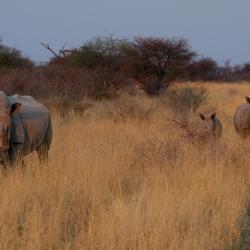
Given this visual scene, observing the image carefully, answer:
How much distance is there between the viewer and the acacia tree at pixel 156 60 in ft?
74.9

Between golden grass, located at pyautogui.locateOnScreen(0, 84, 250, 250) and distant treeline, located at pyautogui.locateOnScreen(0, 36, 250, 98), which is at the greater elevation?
distant treeline, located at pyautogui.locateOnScreen(0, 36, 250, 98)

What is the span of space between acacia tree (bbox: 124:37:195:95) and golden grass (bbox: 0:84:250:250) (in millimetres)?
14441

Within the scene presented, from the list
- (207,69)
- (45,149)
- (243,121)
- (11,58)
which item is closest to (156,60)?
(11,58)

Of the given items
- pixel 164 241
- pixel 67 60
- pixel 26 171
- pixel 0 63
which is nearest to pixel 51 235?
pixel 164 241

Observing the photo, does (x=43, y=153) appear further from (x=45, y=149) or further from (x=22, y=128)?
(x=22, y=128)

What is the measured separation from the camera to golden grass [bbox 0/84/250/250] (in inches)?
172

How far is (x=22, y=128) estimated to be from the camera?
6809 millimetres

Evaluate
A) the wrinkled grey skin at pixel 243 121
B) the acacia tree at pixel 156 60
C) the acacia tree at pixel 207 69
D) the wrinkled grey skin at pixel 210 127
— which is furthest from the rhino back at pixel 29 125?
the acacia tree at pixel 207 69

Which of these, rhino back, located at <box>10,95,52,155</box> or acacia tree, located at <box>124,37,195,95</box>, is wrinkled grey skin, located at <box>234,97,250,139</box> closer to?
rhino back, located at <box>10,95,52,155</box>

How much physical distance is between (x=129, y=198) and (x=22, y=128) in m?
1.94

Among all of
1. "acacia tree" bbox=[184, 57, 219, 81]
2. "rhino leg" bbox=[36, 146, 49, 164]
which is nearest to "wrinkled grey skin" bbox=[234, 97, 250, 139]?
"rhino leg" bbox=[36, 146, 49, 164]

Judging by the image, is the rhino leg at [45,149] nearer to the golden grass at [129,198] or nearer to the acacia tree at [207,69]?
the golden grass at [129,198]

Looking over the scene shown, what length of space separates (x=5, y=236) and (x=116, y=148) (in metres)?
3.97

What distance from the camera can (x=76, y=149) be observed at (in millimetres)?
8367
